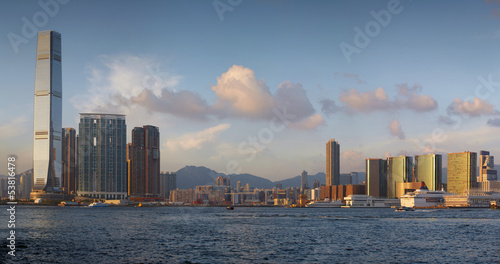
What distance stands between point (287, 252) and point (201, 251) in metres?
12.3

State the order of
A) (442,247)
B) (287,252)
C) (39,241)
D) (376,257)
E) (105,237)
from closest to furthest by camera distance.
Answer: (376,257), (287,252), (442,247), (39,241), (105,237)

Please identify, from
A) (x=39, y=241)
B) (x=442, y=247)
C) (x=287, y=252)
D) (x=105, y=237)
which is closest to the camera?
(x=287, y=252)

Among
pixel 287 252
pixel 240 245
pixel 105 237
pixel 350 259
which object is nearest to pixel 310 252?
pixel 287 252

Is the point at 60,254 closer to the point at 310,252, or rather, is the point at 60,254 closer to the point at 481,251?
the point at 310,252

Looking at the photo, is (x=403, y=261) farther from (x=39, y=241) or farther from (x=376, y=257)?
(x=39, y=241)

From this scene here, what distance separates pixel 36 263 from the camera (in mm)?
56219

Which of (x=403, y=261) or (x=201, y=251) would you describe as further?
(x=201, y=251)

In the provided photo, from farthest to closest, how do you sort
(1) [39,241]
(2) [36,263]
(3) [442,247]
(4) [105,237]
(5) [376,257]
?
(4) [105,237]
(1) [39,241]
(3) [442,247]
(5) [376,257]
(2) [36,263]

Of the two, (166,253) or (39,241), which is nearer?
(166,253)

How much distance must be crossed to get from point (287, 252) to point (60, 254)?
31231 mm

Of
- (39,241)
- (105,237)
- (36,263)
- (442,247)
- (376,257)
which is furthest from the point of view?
(105,237)

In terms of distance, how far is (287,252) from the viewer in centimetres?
6550

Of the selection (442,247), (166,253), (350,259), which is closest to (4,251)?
(166,253)

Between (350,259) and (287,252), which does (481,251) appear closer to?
(350,259)
